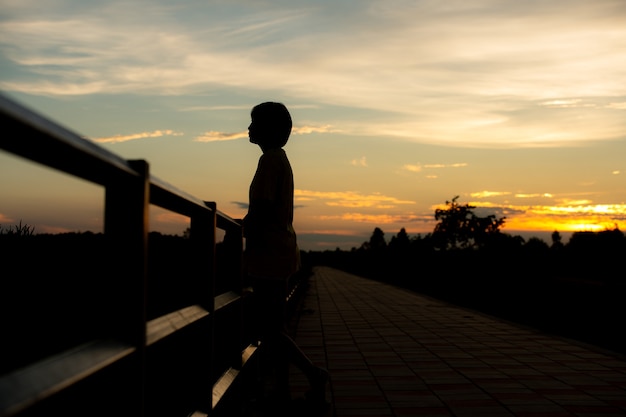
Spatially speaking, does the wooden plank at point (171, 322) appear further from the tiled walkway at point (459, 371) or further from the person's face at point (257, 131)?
the tiled walkway at point (459, 371)

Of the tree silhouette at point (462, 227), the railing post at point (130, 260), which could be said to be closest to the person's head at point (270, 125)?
the railing post at point (130, 260)

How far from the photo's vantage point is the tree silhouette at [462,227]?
92.7m

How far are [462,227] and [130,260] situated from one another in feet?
307

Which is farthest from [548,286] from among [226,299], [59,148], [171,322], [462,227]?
[462,227]

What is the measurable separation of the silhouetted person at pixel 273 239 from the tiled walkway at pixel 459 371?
29.1 inches

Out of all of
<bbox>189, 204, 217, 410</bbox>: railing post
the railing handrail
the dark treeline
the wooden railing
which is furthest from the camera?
the dark treeline

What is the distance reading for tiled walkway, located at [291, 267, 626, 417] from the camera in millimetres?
4883

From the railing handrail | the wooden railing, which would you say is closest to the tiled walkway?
the wooden railing

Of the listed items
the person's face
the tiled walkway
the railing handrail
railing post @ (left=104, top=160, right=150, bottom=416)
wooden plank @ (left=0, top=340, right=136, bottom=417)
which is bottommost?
the tiled walkway

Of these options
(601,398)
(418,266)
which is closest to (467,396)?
(601,398)

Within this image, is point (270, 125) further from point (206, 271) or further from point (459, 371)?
point (459, 371)

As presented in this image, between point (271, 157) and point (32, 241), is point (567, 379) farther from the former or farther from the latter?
point (32, 241)

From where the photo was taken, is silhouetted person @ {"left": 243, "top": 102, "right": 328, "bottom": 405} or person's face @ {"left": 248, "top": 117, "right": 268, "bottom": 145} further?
person's face @ {"left": 248, "top": 117, "right": 268, "bottom": 145}

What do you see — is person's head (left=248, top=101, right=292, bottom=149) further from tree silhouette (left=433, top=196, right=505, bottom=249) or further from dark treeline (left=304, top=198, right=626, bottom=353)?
tree silhouette (left=433, top=196, right=505, bottom=249)
